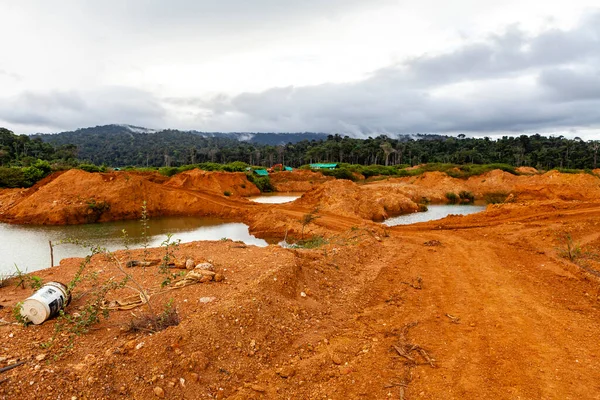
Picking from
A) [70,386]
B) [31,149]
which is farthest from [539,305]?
[31,149]

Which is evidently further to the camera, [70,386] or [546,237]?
[546,237]

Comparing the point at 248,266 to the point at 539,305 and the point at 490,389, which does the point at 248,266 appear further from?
the point at 539,305

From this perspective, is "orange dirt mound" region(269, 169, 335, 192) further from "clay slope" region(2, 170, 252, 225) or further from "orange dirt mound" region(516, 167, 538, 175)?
"orange dirt mound" region(516, 167, 538, 175)

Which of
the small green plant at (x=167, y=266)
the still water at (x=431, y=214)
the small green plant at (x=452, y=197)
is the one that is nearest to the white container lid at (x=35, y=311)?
the small green plant at (x=167, y=266)

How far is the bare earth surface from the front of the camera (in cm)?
398

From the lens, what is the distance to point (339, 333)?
5555mm

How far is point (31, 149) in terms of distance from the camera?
59.9 metres

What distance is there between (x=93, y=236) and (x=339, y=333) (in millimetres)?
17157

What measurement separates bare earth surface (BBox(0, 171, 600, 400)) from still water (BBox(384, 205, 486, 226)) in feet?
36.0

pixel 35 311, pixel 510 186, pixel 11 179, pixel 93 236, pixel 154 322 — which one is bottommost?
pixel 93 236

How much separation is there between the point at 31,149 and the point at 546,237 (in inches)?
2919

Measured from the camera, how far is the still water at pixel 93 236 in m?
13.5

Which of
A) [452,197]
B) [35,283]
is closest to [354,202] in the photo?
[452,197]

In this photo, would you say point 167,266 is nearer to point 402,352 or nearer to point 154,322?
point 154,322
